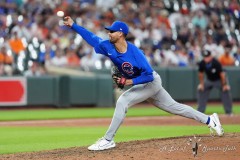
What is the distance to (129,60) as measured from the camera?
31.9ft

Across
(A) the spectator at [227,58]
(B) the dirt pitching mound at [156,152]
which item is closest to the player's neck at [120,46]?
(B) the dirt pitching mound at [156,152]

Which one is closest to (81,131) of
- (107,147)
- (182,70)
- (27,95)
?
(107,147)

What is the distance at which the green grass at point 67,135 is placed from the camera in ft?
36.1

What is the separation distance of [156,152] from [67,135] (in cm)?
388

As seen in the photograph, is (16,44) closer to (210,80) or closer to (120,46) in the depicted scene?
(210,80)

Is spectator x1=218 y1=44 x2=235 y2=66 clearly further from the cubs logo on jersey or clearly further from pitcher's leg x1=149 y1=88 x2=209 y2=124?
the cubs logo on jersey

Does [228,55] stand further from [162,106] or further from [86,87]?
[162,106]

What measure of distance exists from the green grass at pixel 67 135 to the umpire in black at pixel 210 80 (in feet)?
9.71

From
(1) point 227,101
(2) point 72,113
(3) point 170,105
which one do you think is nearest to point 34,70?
(2) point 72,113

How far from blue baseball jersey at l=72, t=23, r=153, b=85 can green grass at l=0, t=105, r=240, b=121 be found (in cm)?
776

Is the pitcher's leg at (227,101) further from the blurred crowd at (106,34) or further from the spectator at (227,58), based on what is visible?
the spectator at (227,58)

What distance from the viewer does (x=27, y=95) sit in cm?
2045

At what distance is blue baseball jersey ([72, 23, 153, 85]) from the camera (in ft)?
32.0

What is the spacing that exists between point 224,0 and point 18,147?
17.5 m
